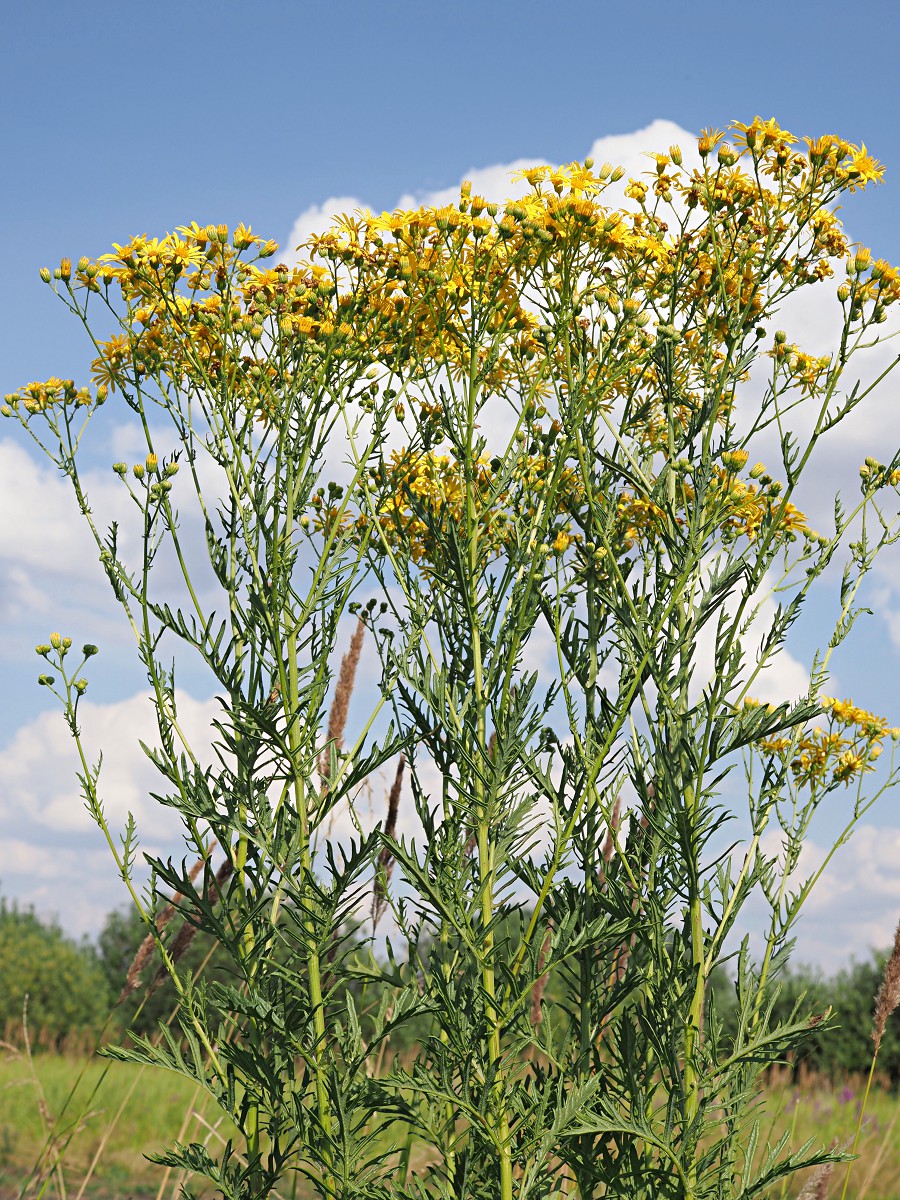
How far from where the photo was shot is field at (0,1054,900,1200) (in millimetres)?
7855

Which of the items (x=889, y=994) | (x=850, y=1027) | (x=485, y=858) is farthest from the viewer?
(x=850, y=1027)

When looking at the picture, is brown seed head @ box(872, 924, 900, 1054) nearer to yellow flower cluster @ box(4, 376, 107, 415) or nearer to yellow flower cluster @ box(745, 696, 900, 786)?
yellow flower cluster @ box(745, 696, 900, 786)

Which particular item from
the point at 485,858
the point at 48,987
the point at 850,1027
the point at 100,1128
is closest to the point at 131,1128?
the point at 100,1128

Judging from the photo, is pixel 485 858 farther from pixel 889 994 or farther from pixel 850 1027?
pixel 850 1027

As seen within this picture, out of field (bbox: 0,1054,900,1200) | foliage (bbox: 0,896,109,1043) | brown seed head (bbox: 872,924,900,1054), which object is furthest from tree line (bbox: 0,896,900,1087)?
brown seed head (bbox: 872,924,900,1054)

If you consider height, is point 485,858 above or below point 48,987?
above

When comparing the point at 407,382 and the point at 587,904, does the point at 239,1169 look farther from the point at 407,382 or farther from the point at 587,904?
the point at 407,382

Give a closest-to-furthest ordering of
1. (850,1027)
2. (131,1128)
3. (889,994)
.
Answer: (889,994) → (131,1128) → (850,1027)

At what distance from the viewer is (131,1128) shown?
9078mm

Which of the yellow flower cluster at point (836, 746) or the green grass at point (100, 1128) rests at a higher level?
the yellow flower cluster at point (836, 746)

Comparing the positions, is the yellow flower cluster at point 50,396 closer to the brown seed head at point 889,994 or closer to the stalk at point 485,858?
the stalk at point 485,858

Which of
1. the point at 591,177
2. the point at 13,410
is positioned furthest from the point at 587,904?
the point at 13,410

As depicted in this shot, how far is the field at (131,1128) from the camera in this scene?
786 cm

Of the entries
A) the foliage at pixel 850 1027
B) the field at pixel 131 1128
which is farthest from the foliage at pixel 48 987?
the foliage at pixel 850 1027
